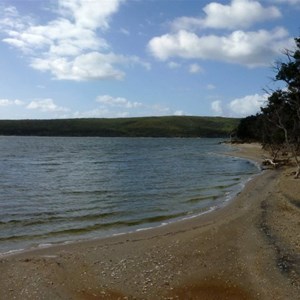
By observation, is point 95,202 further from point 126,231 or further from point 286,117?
point 286,117

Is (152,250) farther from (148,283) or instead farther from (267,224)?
(267,224)

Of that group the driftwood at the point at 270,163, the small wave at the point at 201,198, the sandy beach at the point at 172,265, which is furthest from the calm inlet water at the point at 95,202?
the driftwood at the point at 270,163

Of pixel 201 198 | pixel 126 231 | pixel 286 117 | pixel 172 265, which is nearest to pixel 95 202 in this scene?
pixel 201 198

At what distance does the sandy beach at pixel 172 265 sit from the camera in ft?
36.0

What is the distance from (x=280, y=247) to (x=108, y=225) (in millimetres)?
8895

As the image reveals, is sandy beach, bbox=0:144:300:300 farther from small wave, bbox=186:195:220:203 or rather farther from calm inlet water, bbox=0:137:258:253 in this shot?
small wave, bbox=186:195:220:203

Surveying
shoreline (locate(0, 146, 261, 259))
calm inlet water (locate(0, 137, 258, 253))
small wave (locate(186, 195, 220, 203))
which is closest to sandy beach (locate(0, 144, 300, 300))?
shoreline (locate(0, 146, 261, 259))

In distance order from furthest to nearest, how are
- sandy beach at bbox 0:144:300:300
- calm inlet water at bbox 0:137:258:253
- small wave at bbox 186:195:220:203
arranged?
small wave at bbox 186:195:220:203 < calm inlet water at bbox 0:137:258:253 < sandy beach at bbox 0:144:300:300

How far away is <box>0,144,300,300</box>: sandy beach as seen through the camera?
1097 centimetres

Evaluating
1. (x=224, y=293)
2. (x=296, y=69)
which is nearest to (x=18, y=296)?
(x=224, y=293)

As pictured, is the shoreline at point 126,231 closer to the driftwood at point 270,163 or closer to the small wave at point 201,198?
the small wave at point 201,198

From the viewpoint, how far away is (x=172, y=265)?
1302cm

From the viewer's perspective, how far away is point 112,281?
38.8 feet

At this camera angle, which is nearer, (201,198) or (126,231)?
(126,231)
